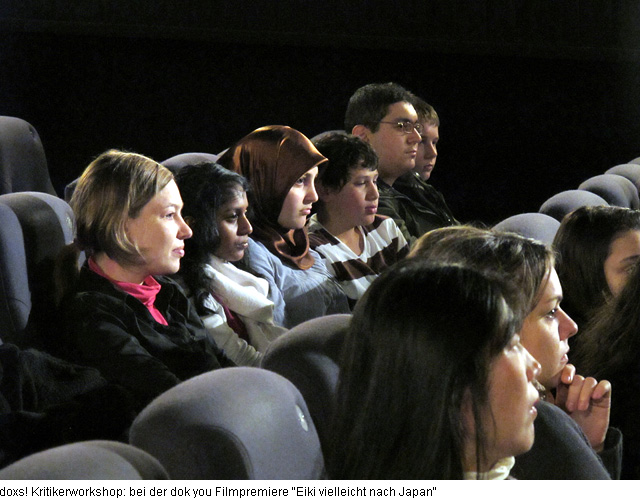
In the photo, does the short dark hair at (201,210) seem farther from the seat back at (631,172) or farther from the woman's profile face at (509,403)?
the seat back at (631,172)

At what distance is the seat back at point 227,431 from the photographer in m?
0.71

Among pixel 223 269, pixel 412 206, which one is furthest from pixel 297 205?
pixel 412 206

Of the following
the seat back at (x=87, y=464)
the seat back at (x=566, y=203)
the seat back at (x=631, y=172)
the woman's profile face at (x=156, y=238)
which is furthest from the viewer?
the seat back at (x=631, y=172)

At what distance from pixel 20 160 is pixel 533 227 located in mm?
1406

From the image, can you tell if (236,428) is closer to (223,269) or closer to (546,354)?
(546,354)

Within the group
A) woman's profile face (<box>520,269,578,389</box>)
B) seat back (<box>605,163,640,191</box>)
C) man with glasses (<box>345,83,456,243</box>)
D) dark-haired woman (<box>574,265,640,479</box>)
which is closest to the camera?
woman's profile face (<box>520,269,578,389</box>)

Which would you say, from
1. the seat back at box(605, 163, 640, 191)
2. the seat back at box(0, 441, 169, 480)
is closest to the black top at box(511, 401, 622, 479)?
the seat back at box(0, 441, 169, 480)

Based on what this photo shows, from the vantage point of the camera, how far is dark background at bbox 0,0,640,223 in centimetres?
356

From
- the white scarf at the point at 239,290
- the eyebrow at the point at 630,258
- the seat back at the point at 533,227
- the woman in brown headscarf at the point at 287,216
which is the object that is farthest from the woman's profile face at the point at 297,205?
the eyebrow at the point at 630,258

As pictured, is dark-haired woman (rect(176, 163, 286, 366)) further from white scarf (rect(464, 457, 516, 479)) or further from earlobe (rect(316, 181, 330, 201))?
white scarf (rect(464, 457, 516, 479))

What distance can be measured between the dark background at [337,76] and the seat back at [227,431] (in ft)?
9.70

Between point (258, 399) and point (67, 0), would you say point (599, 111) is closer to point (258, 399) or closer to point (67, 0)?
point (67, 0)

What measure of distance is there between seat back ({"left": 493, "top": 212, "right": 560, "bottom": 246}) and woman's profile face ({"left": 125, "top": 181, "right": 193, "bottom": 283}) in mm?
875

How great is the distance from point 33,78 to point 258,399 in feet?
9.94
